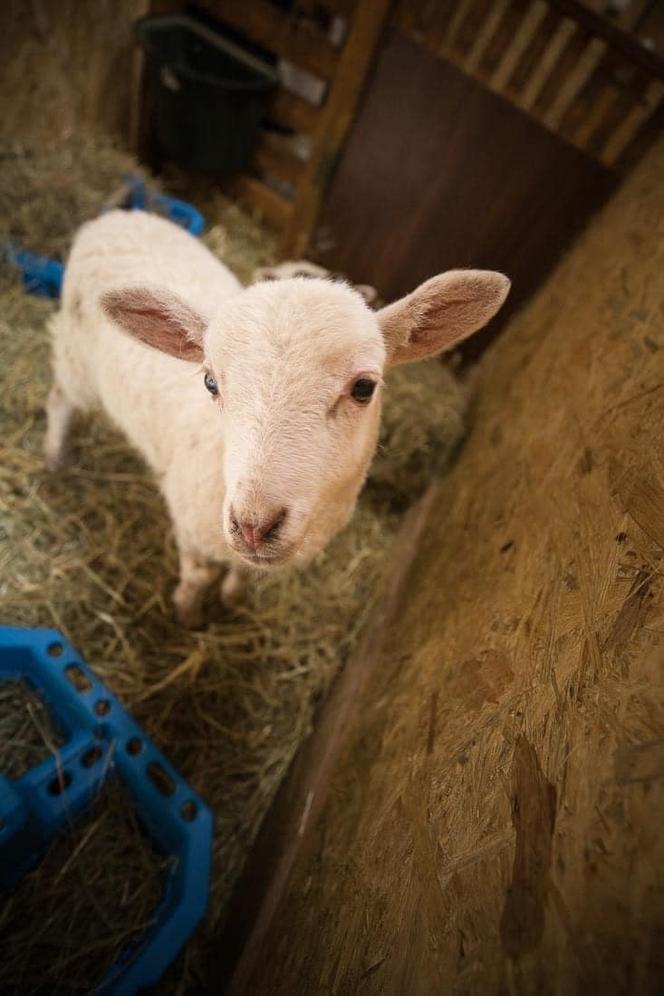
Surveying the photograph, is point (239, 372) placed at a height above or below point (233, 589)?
Result: above

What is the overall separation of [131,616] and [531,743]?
2.16m

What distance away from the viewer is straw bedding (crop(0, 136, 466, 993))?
1.78 m

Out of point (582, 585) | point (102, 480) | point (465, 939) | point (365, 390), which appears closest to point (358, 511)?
point (102, 480)

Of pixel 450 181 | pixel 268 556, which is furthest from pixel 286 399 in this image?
pixel 450 181

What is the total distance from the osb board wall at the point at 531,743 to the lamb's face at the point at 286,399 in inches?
24.8

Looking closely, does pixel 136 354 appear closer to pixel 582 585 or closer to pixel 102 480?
pixel 102 480

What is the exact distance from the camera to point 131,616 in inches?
99.6

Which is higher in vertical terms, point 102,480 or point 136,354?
point 136,354

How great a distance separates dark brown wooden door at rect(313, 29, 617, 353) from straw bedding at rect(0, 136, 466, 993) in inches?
37.1

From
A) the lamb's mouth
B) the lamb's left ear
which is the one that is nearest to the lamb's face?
the lamb's mouth

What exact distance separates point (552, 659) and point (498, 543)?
65 cm

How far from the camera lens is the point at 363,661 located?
90.0 inches

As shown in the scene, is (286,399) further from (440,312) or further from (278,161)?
(278,161)

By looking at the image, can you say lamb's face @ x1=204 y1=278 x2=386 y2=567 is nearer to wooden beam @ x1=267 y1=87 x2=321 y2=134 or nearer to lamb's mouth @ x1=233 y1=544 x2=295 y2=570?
lamb's mouth @ x1=233 y1=544 x2=295 y2=570
